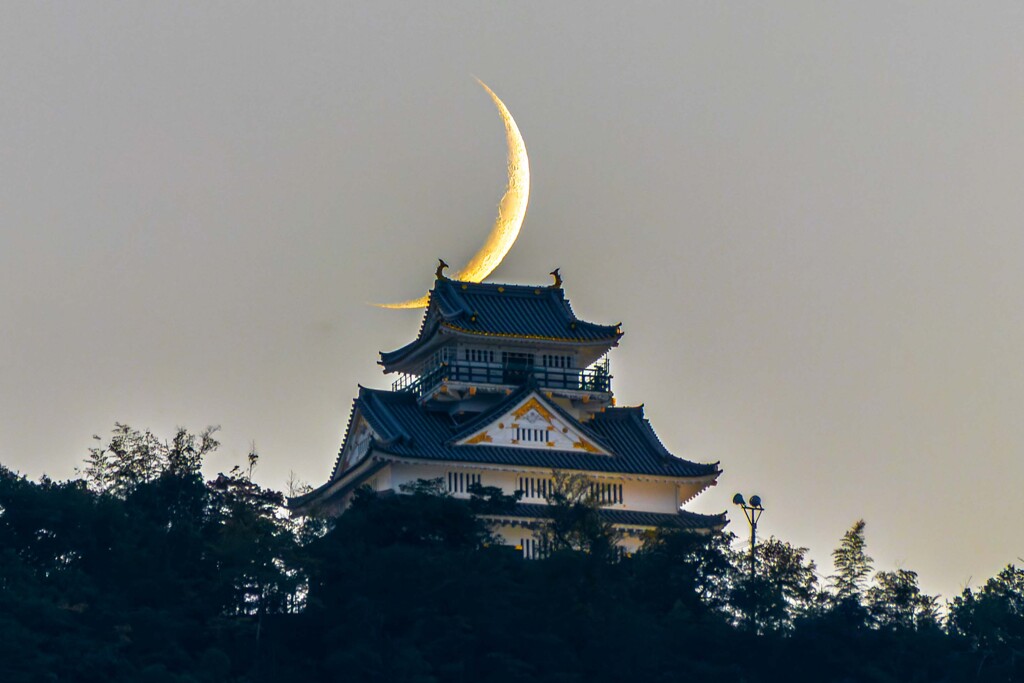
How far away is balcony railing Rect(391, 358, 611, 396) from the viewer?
95.6 m

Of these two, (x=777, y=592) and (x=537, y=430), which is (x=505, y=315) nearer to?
(x=537, y=430)

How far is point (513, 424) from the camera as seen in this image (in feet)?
307

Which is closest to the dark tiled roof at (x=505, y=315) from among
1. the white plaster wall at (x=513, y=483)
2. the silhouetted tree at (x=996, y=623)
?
the white plaster wall at (x=513, y=483)

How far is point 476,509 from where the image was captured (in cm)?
8762

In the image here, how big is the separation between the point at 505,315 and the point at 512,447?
646 centimetres

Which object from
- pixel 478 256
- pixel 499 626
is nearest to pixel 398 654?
pixel 499 626

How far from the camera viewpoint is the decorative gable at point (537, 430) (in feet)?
307

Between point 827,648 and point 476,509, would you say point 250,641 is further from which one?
point 827,648

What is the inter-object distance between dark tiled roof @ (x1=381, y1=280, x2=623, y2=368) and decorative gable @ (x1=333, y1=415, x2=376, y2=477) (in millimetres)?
3774

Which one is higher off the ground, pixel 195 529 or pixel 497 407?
pixel 497 407

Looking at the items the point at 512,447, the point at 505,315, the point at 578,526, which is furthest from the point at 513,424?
the point at 578,526

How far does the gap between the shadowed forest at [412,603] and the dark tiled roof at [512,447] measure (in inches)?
279

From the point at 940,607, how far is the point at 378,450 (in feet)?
67.5

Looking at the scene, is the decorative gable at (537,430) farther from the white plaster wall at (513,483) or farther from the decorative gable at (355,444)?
the decorative gable at (355,444)
